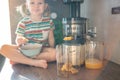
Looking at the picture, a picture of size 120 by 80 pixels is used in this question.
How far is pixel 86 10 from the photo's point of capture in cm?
102

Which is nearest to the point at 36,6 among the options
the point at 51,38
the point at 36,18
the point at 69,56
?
the point at 36,18

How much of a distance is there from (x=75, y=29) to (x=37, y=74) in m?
0.29

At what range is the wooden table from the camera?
2.26ft

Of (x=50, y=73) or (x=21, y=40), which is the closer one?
(x=50, y=73)

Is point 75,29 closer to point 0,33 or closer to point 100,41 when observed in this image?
point 100,41

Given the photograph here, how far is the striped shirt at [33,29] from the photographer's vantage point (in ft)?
2.90

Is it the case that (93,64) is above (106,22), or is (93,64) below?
below

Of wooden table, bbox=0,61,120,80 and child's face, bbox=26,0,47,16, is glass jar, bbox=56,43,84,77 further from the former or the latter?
child's face, bbox=26,0,47,16

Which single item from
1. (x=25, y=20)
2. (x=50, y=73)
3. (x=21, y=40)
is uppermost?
(x=25, y=20)

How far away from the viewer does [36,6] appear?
2.86ft

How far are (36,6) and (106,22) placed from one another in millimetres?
368

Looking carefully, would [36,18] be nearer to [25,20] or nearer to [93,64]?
[25,20]

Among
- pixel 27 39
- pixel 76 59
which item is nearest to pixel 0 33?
pixel 27 39

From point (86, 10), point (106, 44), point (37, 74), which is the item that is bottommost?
point (37, 74)
